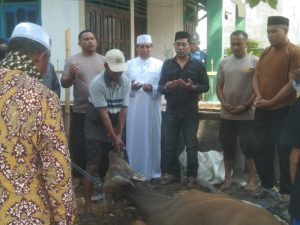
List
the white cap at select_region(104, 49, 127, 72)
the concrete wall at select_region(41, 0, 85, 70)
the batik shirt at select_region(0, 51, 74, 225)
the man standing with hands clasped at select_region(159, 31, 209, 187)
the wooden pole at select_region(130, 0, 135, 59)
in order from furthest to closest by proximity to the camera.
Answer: the wooden pole at select_region(130, 0, 135, 59)
the concrete wall at select_region(41, 0, 85, 70)
the man standing with hands clasped at select_region(159, 31, 209, 187)
the white cap at select_region(104, 49, 127, 72)
the batik shirt at select_region(0, 51, 74, 225)

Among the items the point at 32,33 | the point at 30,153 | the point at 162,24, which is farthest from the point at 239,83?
the point at 162,24

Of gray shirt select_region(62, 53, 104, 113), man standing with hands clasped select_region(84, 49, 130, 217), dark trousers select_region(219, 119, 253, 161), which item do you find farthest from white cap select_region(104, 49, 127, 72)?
dark trousers select_region(219, 119, 253, 161)

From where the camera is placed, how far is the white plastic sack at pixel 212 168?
25.1ft

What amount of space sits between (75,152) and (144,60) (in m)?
1.74

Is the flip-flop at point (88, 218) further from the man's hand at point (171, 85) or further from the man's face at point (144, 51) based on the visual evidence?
the man's face at point (144, 51)

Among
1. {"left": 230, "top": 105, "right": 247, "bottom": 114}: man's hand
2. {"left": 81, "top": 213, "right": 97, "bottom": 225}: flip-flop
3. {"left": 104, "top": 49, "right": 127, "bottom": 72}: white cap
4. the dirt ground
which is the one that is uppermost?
{"left": 104, "top": 49, "right": 127, "bottom": 72}: white cap

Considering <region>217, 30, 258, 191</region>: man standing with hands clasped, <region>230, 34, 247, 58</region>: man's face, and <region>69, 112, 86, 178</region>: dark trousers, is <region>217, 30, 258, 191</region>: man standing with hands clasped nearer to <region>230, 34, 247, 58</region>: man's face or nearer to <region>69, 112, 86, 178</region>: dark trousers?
<region>230, 34, 247, 58</region>: man's face

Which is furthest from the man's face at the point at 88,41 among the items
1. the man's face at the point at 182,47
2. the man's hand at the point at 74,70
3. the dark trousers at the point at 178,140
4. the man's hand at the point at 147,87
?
the dark trousers at the point at 178,140

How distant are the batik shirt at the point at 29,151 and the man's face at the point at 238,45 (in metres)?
4.70

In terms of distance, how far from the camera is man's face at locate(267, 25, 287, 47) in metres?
6.48

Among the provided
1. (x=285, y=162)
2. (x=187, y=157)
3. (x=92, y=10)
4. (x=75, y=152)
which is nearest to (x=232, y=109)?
(x=187, y=157)

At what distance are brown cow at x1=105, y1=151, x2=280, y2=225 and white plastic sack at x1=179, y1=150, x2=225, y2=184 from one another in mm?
3950

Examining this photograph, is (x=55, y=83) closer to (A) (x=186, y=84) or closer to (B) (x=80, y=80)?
(B) (x=80, y=80)

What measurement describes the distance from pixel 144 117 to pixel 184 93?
28.0 inches
